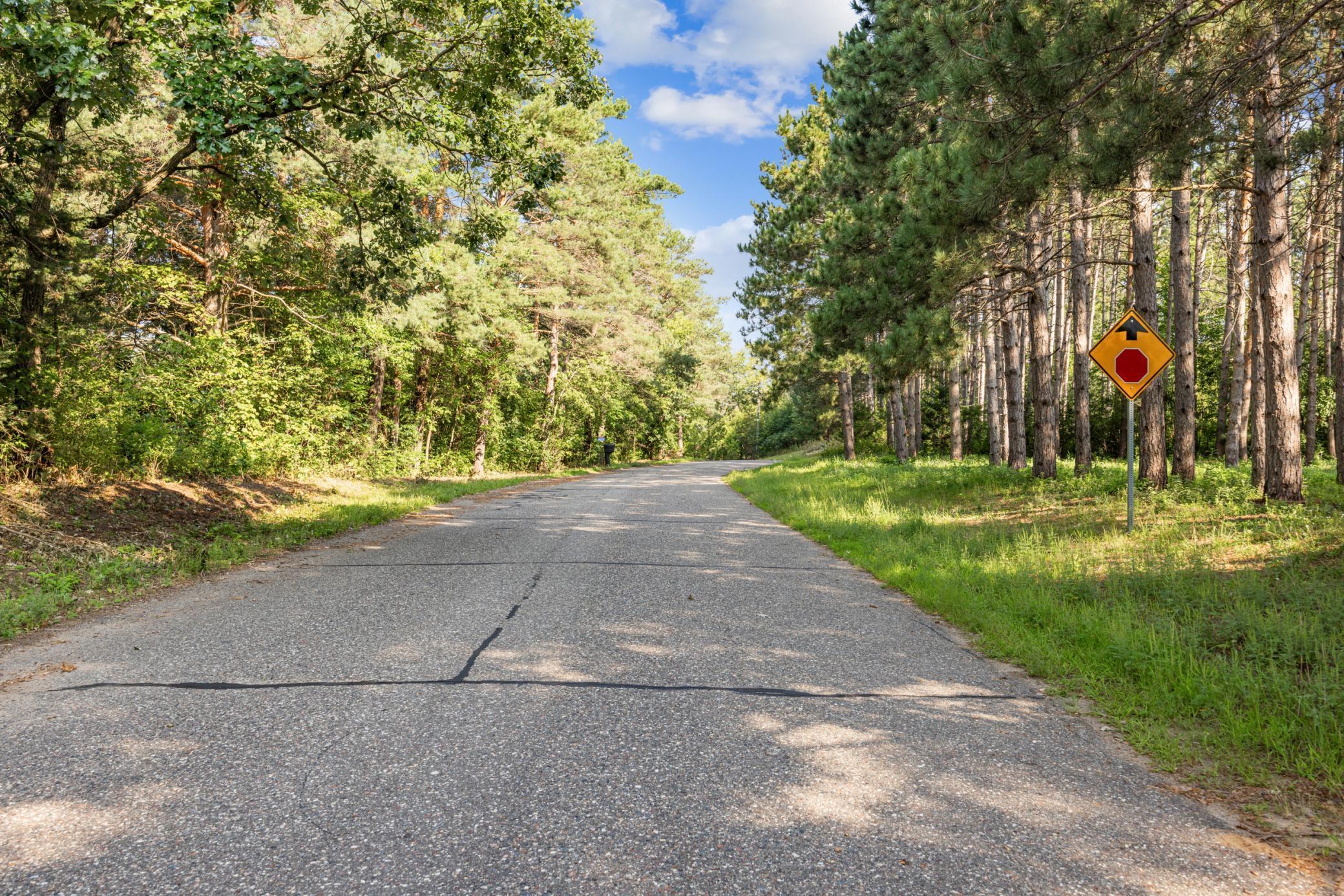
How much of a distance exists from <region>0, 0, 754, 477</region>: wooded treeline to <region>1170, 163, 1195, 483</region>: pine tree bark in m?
10.8

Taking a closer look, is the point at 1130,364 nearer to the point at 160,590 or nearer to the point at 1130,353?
the point at 1130,353

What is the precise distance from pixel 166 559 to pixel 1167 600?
392 inches

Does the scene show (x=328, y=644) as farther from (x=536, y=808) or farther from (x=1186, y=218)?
(x=1186, y=218)

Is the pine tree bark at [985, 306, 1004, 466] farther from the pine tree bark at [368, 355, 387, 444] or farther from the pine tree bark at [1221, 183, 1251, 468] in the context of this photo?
the pine tree bark at [368, 355, 387, 444]

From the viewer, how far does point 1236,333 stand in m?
20.6

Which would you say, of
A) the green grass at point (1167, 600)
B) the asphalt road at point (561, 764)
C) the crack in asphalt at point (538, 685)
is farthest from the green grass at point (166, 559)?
the green grass at point (1167, 600)

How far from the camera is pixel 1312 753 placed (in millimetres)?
3119

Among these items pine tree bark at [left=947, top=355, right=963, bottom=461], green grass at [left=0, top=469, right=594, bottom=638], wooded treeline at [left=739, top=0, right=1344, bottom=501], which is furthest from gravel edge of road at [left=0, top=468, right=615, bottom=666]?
pine tree bark at [left=947, top=355, right=963, bottom=461]

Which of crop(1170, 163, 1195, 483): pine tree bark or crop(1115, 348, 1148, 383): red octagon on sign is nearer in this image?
crop(1115, 348, 1148, 383): red octagon on sign

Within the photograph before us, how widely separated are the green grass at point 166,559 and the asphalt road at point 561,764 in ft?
1.45

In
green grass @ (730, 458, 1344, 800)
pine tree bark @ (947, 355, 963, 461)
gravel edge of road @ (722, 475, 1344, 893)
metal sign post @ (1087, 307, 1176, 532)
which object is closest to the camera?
gravel edge of road @ (722, 475, 1344, 893)

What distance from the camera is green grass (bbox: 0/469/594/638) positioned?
18.6 feet

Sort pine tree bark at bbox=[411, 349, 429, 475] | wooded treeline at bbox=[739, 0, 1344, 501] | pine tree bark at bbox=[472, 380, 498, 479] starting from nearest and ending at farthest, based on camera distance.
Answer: wooded treeline at bbox=[739, 0, 1344, 501] < pine tree bark at bbox=[411, 349, 429, 475] < pine tree bark at bbox=[472, 380, 498, 479]

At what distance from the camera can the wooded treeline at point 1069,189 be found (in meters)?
5.93
